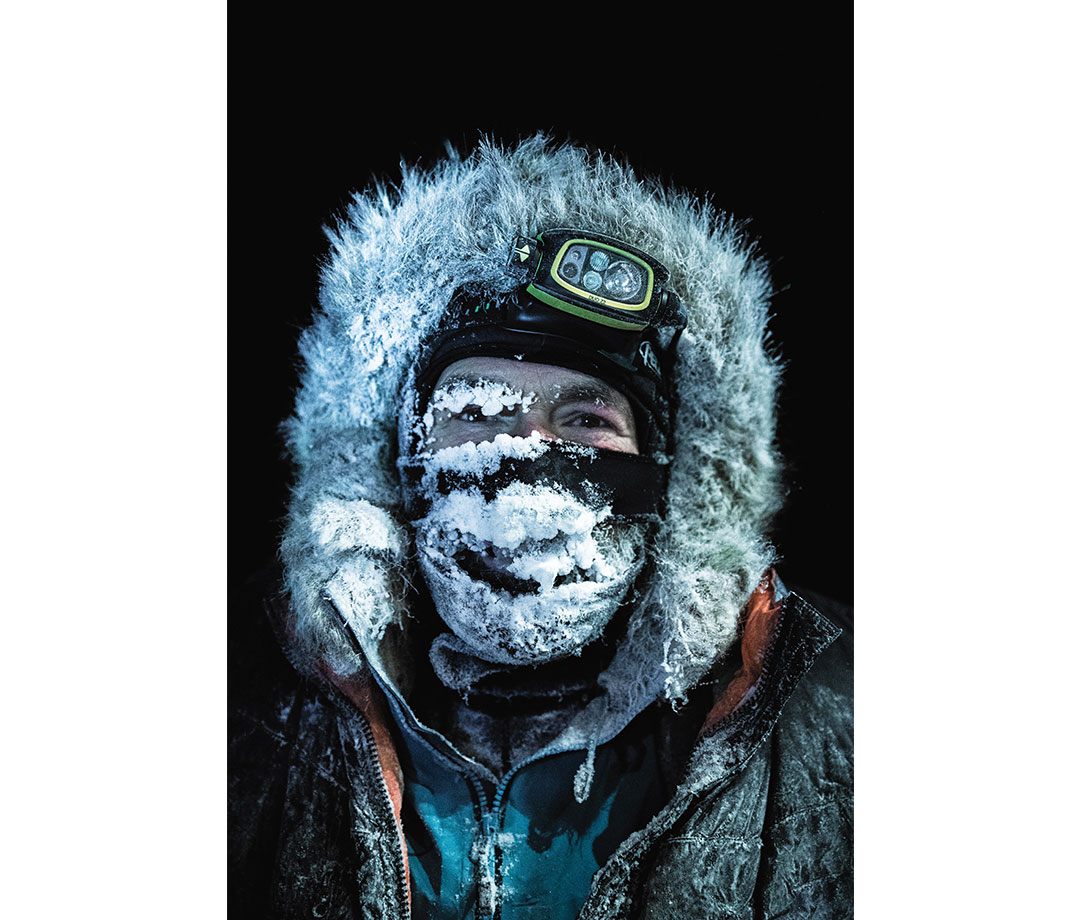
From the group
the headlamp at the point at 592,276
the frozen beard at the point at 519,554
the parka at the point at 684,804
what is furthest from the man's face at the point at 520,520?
the parka at the point at 684,804

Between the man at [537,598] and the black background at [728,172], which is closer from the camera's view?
the man at [537,598]

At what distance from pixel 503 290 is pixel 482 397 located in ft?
0.62

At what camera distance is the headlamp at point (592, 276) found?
2.09 meters

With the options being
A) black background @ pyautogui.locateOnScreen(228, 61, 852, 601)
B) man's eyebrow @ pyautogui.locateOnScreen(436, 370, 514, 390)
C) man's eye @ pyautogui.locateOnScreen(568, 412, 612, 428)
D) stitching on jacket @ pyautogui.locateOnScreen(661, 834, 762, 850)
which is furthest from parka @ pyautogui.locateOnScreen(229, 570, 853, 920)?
man's eyebrow @ pyautogui.locateOnScreen(436, 370, 514, 390)

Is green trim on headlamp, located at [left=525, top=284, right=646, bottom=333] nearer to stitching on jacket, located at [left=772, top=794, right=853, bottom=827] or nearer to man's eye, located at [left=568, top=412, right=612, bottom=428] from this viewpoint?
man's eye, located at [left=568, top=412, right=612, bottom=428]

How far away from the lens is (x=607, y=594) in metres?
2.09

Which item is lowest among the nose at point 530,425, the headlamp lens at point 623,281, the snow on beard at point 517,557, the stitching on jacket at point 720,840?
the stitching on jacket at point 720,840

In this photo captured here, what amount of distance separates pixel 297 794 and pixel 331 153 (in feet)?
3.53

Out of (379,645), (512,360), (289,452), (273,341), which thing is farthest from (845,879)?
(273,341)

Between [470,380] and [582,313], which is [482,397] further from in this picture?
[582,313]

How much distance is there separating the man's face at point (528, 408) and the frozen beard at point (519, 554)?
3cm

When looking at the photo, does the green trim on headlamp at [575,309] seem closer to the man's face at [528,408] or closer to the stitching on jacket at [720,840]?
the man's face at [528,408]

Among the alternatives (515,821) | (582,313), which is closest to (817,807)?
(515,821)

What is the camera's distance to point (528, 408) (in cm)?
208
